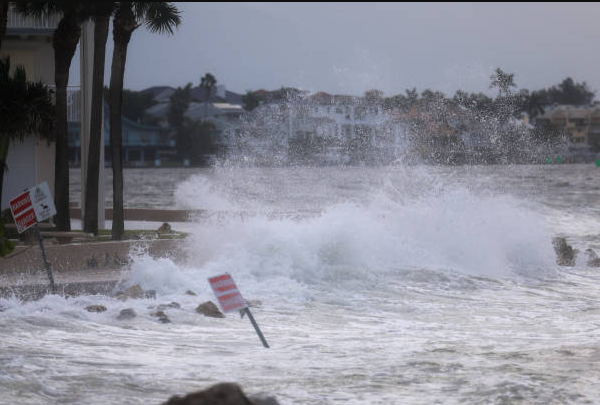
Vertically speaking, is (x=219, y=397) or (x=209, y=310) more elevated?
(x=219, y=397)

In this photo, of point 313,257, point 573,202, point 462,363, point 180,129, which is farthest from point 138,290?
point 180,129

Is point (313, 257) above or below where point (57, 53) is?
below

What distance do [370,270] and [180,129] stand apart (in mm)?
108581

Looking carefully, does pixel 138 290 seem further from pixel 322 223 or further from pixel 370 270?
pixel 322 223

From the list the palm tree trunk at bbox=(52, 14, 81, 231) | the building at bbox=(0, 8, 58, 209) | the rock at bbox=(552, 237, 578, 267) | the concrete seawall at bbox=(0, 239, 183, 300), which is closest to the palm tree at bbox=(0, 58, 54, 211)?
the palm tree trunk at bbox=(52, 14, 81, 231)

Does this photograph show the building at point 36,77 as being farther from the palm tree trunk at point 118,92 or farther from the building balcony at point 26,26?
the palm tree trunk at point 118,92

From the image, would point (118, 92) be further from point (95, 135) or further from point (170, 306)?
point (170, 306)

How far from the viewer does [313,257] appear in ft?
61.6

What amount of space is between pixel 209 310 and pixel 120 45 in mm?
8158

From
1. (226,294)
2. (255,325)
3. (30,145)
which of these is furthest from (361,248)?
(226,294)

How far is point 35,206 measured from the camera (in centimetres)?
1405

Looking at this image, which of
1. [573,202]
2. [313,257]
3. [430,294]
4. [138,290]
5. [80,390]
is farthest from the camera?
[573,202]

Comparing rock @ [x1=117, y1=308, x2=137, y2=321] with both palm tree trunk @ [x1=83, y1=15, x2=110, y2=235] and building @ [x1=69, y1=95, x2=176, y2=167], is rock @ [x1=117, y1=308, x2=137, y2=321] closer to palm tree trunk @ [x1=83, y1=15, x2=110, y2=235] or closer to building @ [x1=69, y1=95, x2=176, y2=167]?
palm tree trunk @ [x1=83, y1=15, x2=110, y2=235]

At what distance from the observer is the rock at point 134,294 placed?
564 inches
